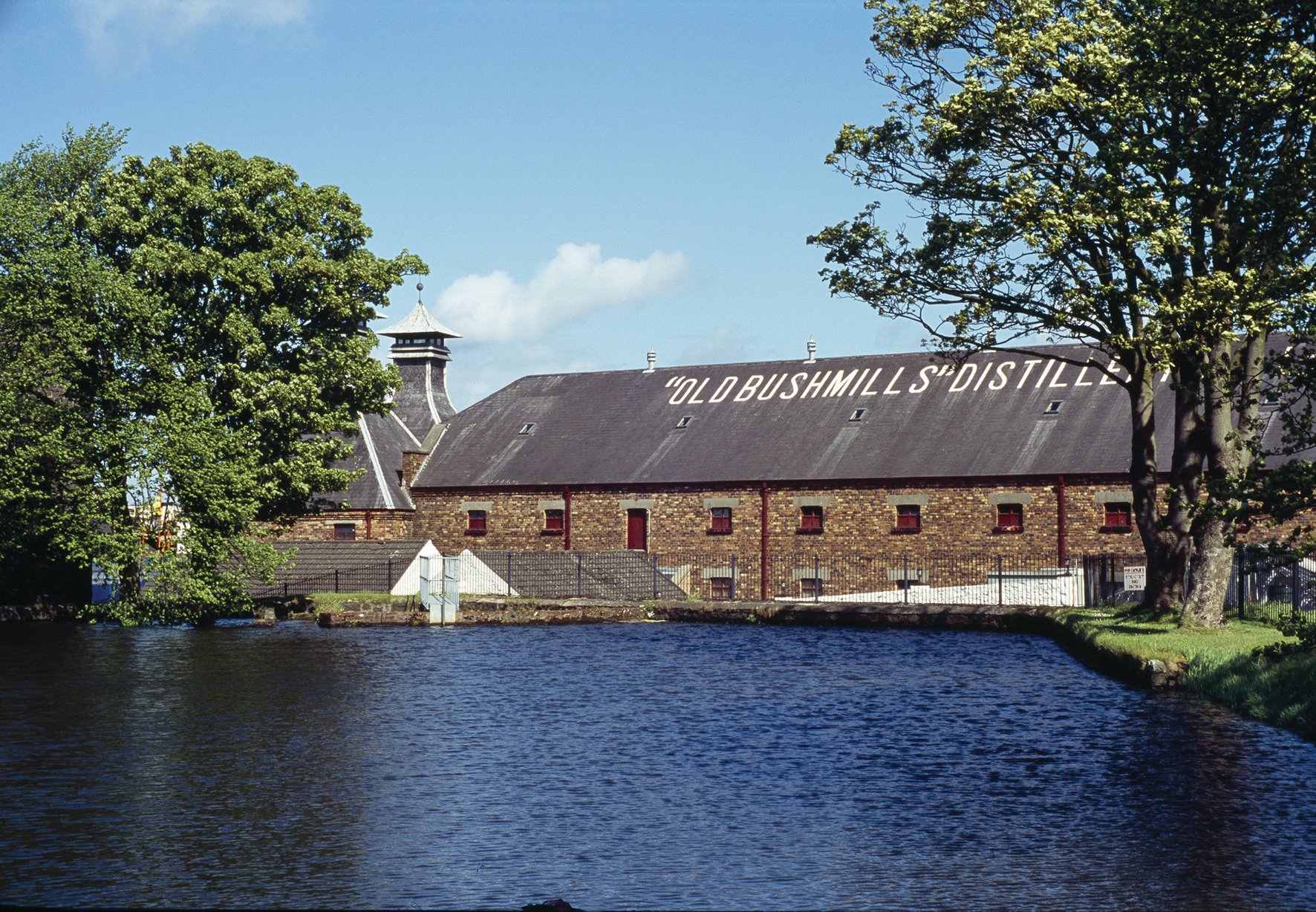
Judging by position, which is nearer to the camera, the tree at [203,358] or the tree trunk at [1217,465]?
the tree trunk at [1217,465]

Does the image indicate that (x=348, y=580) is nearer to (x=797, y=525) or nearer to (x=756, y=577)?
(x=756, y=577)

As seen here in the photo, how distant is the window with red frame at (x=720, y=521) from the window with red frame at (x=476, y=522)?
8984 millimetres

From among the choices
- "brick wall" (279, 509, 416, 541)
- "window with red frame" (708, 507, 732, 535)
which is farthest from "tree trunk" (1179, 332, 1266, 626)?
"brick wall" (279, 509, 416, 541)

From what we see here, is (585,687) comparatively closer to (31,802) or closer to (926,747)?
(926,747)

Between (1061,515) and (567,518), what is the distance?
17.2 meters

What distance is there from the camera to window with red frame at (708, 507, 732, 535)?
154ft

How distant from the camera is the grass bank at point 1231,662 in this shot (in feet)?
54.4

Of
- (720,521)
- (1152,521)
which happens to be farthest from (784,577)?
(1152,521)

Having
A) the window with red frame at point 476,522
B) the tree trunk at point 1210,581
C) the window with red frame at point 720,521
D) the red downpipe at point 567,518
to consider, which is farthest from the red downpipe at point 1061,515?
the window with red frame at point 476,522

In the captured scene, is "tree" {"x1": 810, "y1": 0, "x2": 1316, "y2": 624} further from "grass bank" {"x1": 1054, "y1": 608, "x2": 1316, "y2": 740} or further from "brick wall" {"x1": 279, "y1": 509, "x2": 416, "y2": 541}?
"brick wall" {"x1": 279, "y1": 509, "x2": 416, "y2": 541}

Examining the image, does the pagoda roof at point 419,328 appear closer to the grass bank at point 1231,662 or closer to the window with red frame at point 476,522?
the window with red frame at point 476,522

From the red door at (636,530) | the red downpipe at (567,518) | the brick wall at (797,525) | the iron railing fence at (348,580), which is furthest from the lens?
the red downpipe at (567,518)

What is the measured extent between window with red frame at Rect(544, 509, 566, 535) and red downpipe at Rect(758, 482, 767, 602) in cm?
758

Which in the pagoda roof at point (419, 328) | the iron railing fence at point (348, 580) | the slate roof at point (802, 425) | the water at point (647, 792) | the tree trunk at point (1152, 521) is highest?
the pagoda roof at point (419, 328)
